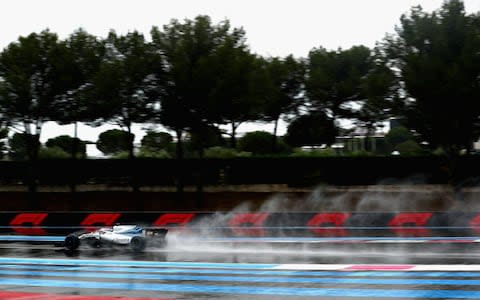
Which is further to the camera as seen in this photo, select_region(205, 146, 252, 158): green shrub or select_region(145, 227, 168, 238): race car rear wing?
select_region(205, 146, 252, 158): green shrub

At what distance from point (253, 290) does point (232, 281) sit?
127 cm

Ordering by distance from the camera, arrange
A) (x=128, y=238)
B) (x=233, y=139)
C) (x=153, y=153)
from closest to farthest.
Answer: (x=128, y=238), (x=153, y=153), (x=233, y=139)

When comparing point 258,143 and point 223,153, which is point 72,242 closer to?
point 223,153

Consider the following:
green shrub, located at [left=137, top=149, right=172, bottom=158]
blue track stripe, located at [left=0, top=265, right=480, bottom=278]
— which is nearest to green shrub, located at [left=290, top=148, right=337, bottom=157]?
green shrub, located at [left=137, top=149, right=172, bottom=158]

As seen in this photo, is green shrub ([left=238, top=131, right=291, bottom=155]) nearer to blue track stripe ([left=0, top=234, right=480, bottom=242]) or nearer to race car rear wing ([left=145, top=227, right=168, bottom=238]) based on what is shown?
blue track stripe ([left=0, top=234, right=480, bottom=242])

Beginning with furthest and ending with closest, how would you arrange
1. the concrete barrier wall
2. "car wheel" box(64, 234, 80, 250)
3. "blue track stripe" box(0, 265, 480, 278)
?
the concrete barrier wall, "car wheel" box(64, 234, 80, 250), "blue track stripe" box(0, 265, 480, 278)

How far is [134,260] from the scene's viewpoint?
56.1ft

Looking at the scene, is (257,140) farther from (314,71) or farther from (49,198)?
(49,198)

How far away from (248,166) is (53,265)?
709 inches

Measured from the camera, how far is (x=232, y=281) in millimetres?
13438

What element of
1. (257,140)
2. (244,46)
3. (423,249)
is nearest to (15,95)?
(244,46)

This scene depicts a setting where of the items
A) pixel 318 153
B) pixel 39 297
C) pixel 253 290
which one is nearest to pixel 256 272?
pixel 253 290

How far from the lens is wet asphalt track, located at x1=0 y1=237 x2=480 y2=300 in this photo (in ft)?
39.6

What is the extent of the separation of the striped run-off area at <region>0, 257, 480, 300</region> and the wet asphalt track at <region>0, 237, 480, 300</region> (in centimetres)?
2
